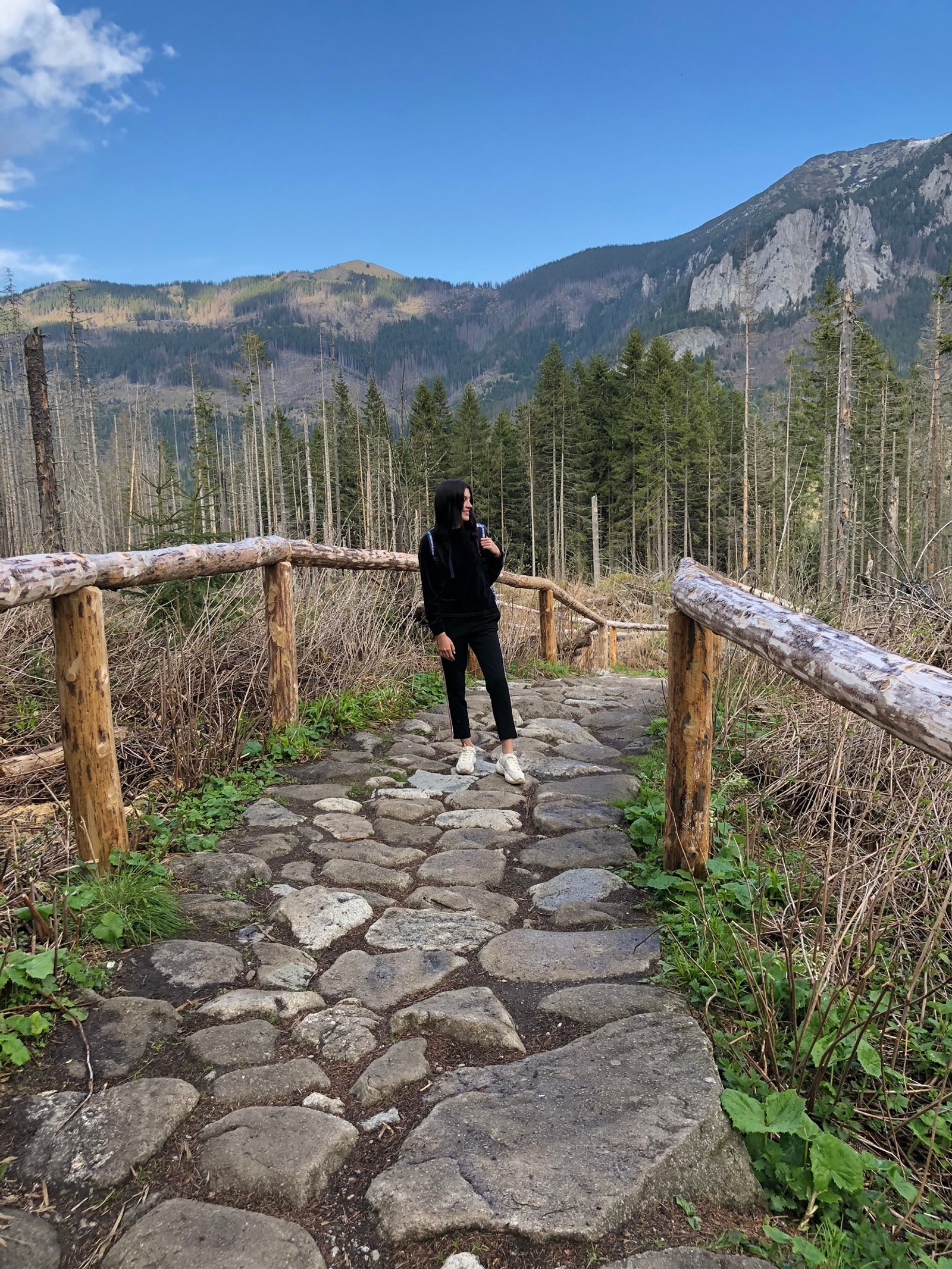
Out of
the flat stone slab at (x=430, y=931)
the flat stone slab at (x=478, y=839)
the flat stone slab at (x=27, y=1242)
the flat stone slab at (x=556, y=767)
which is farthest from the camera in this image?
the flat stone slab at (x=556, y=767)

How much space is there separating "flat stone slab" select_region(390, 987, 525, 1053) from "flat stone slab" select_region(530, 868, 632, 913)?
704 millimetres

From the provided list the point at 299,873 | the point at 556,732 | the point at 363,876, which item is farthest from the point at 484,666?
the point at 299,873

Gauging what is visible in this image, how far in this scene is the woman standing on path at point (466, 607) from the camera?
4.29 metres

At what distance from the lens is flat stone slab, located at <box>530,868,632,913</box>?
2.79 meters

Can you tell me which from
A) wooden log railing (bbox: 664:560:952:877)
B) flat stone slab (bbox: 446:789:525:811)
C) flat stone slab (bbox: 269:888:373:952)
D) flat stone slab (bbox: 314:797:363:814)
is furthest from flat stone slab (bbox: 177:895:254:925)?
wooden log railing (bbox: 664:560:952:877)

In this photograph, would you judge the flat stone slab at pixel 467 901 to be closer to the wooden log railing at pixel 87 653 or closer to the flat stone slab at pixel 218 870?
the flat stone slab at pixel 218 870

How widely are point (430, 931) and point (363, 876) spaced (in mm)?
534

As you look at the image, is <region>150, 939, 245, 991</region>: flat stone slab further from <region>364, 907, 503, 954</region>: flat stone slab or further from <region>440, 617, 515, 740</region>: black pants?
<region>440, 617, 515, 740</region>: black pants

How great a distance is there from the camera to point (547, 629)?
8969mm

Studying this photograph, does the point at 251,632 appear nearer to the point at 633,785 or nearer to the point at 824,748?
the point at 633,785

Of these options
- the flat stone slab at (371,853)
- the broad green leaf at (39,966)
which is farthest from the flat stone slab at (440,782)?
the broad green leaf at (39,966)

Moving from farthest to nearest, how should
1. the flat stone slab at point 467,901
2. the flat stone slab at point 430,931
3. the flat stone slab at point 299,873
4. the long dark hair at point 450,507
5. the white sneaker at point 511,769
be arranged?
1. the white sneaker at point 511,769
2. the long dark hair at point 450,507
3. the flat stone slab at point 299,873
4. the flat stone slab at point 467,901
5. the flat stone slab at point 430,931

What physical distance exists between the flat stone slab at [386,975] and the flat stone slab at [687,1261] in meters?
1.02

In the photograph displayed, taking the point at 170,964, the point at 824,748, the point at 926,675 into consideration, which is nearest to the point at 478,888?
the point at 170,964
